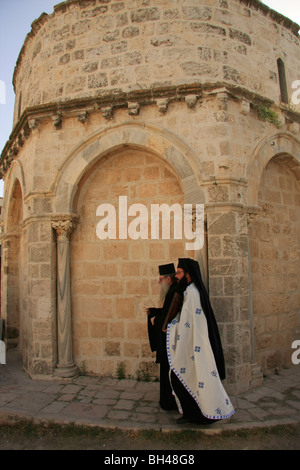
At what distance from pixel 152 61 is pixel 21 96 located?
3.22 meters

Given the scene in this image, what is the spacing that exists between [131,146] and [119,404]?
372 centimetres

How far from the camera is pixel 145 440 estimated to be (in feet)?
11.4

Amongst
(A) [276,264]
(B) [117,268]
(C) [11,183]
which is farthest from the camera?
(C) [11,183]

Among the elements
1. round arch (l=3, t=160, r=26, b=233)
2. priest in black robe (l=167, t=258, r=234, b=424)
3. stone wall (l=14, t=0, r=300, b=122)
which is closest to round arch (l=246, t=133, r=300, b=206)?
stone wall (l=14, t=0, r=300, b=122)

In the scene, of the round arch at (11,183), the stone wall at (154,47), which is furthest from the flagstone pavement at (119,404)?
the stone wall at (154,47)

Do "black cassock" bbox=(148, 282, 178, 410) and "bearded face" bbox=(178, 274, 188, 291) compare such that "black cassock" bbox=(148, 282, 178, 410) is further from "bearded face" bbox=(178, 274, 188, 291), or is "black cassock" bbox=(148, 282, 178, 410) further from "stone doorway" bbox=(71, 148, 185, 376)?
"stone doorway" bbox=(71, 148, 185, 376)

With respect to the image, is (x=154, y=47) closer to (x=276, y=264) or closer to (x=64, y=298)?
(x=276, y=264)

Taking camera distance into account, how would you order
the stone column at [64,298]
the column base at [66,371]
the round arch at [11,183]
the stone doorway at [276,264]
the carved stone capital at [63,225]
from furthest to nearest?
the round arch at [11,183] < the stone doorway at [276,264] < the carved stone capital at [63,225] < the stone column at [64,298] < the column base at [66,371]

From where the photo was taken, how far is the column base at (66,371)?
5027 millimetres

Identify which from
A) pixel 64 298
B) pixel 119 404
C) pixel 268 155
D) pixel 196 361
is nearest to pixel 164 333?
pixel 196 361

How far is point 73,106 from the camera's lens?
17.3 ft

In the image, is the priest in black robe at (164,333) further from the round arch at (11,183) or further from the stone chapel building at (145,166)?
the round arch at (11,183)

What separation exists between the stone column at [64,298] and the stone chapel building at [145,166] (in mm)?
22
